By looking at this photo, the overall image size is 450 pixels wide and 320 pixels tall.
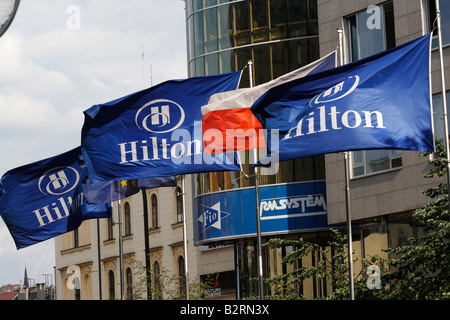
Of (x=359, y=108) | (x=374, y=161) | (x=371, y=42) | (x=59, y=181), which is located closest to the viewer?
(x=359, y=108)

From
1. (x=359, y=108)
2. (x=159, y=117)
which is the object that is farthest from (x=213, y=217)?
(x=359, y=108)

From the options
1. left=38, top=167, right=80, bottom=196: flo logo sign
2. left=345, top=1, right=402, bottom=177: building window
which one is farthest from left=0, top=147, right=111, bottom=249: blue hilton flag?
left=345, top=1, right=402, bottom=177: building window

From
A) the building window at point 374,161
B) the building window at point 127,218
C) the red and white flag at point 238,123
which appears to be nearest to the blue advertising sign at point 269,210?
the building window at point 374,161

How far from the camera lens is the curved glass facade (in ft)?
138

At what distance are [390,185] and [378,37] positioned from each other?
5.30 m

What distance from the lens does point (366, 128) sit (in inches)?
679

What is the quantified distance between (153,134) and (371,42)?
15.0 m

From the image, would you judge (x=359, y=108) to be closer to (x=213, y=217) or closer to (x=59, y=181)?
(x=59, y=181)

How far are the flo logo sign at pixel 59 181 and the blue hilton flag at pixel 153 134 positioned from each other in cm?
754

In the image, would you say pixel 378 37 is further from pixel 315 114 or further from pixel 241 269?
pixel 315 114

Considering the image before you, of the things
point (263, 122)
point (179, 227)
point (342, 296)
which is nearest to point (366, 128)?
point (263, 122)

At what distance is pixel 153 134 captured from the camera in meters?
Answer: 22.8

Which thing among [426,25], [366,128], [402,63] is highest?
[426,25]

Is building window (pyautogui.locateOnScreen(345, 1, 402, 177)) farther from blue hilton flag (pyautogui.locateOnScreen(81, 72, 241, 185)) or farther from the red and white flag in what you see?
the red and white flag
